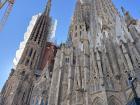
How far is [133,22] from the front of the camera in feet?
119

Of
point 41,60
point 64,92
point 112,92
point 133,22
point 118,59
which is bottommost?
point 112,92

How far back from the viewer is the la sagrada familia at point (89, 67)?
2622 centimetres

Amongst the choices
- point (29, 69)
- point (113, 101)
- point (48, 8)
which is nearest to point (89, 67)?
point (113, 101)

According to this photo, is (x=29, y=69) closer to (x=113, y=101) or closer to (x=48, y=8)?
(x=113, y=101)

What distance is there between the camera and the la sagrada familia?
26.2 m

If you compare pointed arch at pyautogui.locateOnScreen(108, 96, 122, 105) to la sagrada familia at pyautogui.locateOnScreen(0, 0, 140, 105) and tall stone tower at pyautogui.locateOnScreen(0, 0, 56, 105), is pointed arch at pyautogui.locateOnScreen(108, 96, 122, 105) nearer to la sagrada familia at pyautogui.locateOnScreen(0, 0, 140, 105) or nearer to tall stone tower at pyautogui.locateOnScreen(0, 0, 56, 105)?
la sagrada familia at pyautogui.locateOnScreen(0, 0, 140, 105)

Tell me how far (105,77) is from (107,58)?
3.85m

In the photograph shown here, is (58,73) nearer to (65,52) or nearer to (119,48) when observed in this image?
(65,52)

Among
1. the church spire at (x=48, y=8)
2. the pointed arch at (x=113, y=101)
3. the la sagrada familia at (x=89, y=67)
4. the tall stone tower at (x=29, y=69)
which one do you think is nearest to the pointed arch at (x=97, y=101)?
the la sagrada familia at (x=89, y=67)

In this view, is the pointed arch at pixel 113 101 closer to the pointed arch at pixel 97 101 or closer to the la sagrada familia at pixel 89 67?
the la sagrada familia at pixel 89 67

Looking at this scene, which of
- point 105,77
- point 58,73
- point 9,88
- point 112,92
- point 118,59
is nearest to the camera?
point 112,92

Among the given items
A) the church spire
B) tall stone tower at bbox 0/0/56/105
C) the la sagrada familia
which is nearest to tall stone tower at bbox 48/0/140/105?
the la sagrada familia

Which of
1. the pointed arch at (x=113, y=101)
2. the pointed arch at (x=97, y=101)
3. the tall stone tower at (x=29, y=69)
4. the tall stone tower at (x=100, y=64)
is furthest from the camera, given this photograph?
the tall stone tower at (x=29, y=69)

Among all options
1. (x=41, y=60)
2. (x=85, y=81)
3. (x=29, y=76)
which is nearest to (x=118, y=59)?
(x=85, y=81)
